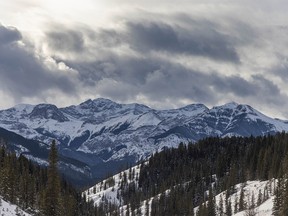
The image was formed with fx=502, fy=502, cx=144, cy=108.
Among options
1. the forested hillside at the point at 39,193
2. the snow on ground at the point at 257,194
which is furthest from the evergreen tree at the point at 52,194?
the snow on ground at the point at 257,194

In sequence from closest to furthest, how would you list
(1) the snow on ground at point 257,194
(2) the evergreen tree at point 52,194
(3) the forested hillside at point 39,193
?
(2) the evergreen tree at point 52,194
(3) the forested hillside at point 39,193
(1) the snow on ground at point 257,194

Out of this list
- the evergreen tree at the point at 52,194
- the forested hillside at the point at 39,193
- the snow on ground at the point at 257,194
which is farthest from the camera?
the snow on ground at the point at 257,194

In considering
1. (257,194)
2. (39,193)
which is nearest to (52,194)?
(39,193)

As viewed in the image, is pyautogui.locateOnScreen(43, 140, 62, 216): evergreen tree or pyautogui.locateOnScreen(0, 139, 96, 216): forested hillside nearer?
pyautogui.locateOnScreen(43, 140, 62, 216): evergreen tree

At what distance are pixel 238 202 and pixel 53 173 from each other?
11576cm

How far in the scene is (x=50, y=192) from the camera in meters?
74.5

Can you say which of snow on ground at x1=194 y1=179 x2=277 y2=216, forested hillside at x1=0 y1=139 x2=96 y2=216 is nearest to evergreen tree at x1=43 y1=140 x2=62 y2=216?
forested hillside at x1=0 y1=139 x2=96 y2=216

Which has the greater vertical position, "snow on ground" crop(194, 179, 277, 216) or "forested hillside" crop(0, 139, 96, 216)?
"snow on ground" crop(194, 179, 277, 216)

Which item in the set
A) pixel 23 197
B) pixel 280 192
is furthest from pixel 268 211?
pixel 23 197

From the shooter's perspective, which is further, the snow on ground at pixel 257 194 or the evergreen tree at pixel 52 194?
the snow on ground at pixel 257 194

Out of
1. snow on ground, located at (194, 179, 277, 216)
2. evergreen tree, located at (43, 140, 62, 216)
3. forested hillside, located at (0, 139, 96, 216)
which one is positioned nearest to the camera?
evergreen tree, located at (43, 140, 62, 216)

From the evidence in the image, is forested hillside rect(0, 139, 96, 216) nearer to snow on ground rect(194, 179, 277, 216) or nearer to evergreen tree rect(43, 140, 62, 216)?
evergreen tree rect(43, 140, 62, 216)

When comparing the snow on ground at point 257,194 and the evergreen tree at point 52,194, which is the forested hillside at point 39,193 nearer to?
the evergreen tree at point 52,194

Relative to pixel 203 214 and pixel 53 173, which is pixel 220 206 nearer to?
pixel 203 214
